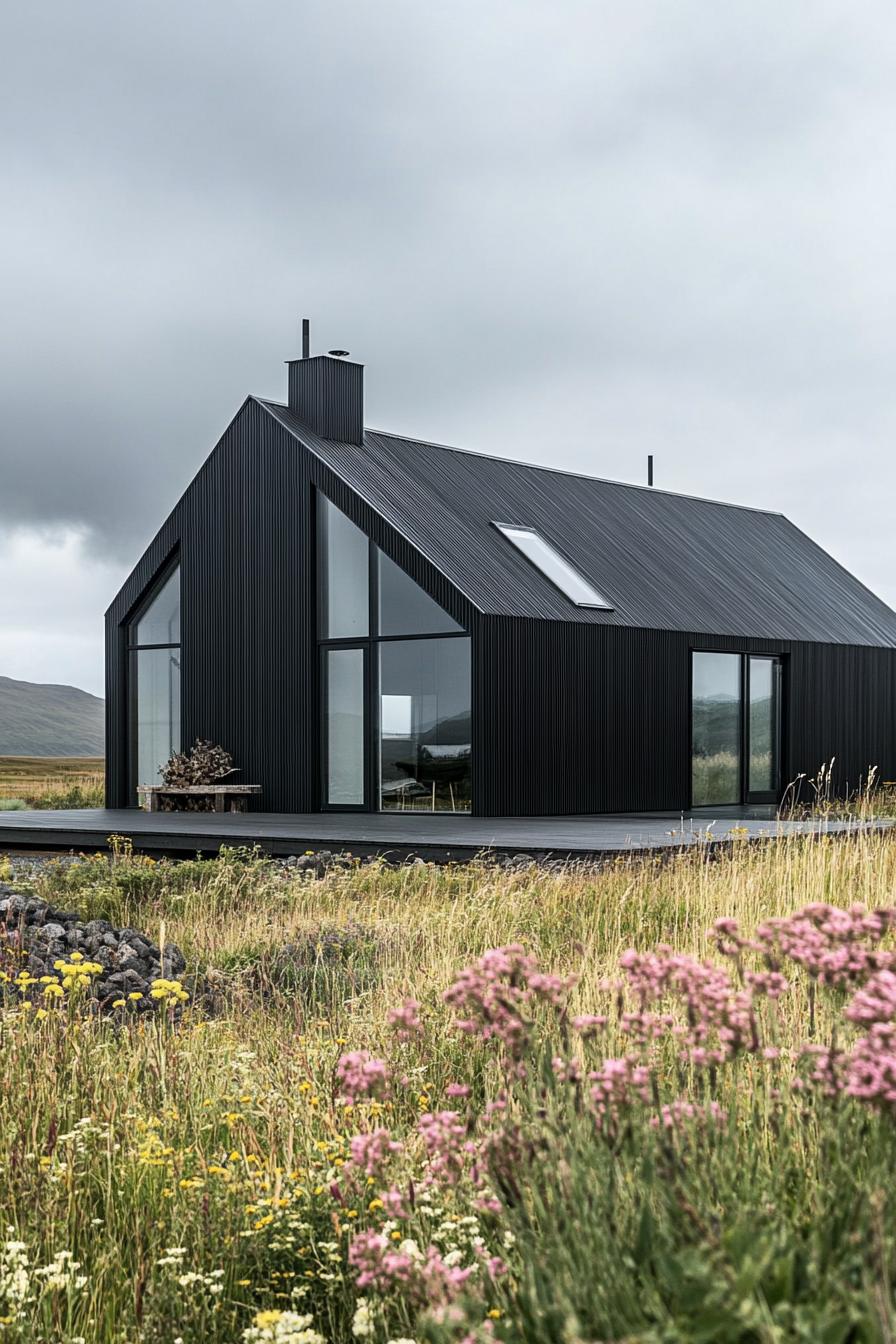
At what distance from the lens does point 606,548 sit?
18.6 metres

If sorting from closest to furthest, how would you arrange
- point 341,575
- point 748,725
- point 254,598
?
point 341,575 < point 254,598 < point 748,725

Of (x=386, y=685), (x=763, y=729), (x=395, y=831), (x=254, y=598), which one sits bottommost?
(x=395, y=831)

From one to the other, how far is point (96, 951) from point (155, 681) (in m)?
12.6

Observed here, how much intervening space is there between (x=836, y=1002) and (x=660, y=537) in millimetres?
18207

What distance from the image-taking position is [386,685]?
1608 cm

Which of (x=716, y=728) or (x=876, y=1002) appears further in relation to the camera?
(x=716, y=728)

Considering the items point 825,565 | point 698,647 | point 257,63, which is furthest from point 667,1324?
point 825,565

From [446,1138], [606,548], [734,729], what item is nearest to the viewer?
[446,1138]

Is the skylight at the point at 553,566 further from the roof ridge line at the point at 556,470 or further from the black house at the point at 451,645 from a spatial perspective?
the roof ridge line at the point at 556,470

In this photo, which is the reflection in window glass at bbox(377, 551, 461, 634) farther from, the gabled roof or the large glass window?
the gabled roof

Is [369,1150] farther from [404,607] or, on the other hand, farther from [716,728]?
[716,728]

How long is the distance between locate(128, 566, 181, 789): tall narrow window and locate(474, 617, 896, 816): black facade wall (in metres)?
4.99

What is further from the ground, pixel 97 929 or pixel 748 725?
pixel 748 725

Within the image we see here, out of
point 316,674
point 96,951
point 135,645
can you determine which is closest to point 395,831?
point 316,674
